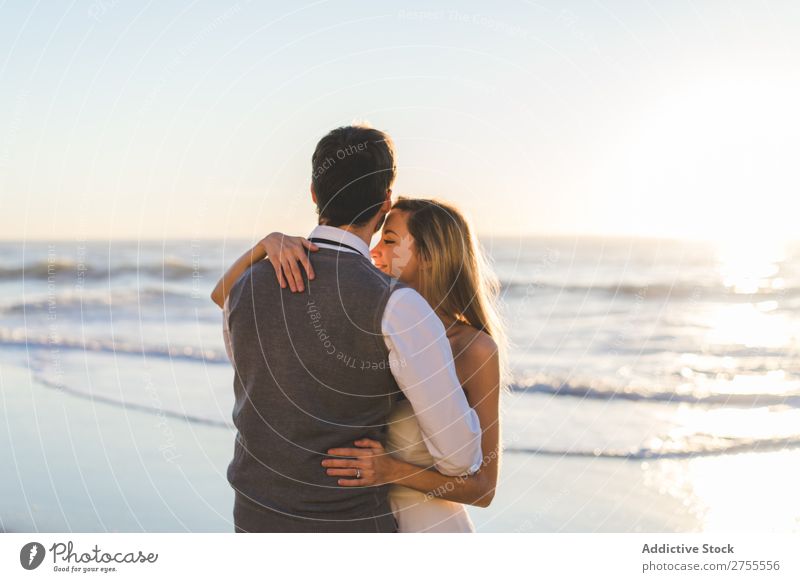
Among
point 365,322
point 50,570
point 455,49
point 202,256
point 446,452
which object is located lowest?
point 202,256

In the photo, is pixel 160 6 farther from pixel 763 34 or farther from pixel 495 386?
pixel 763 34

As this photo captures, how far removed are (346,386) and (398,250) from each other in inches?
43.3

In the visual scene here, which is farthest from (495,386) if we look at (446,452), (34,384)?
(34,384)

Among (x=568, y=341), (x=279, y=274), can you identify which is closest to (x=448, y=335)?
(x=279, y=274)

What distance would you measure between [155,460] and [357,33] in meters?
5.01

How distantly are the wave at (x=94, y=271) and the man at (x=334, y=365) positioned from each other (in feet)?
68.4

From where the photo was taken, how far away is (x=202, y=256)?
2909cm

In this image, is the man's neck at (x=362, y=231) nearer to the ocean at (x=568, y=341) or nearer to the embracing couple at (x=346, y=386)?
the embracing couple at (x=346, y=386)

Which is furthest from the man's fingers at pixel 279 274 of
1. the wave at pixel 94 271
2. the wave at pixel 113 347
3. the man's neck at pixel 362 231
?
the wave at pixel 94 271

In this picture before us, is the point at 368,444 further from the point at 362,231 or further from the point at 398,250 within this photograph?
the point at 398,250

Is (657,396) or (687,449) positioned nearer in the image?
(687,449)

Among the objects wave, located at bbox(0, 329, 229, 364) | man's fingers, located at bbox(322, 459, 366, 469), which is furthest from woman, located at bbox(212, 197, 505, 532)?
wave, located at bbox(0, 329, 229, 364)

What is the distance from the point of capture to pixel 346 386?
322 cm

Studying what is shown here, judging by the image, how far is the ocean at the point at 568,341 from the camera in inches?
422
